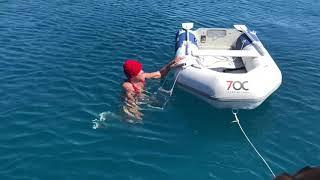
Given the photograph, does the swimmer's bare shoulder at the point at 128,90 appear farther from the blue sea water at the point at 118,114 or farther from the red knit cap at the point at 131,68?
the blue sea water at the point at 118,114

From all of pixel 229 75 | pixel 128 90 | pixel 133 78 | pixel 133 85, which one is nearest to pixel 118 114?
pixel 128 90

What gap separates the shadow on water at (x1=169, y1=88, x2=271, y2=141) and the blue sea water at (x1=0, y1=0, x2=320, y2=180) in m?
0.02

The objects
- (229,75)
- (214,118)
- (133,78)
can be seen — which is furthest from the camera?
(133,78)

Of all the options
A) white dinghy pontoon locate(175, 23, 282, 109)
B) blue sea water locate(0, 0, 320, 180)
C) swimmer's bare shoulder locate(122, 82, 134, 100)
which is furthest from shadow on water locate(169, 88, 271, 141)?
swimmer's bare shoulder locate(122, 82, 134, 100)

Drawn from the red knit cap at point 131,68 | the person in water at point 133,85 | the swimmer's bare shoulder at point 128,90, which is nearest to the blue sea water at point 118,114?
the person in water at point 133,85

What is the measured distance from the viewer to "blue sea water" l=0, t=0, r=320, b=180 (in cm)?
807

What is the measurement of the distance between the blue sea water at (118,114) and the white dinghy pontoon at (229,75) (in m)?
0.54

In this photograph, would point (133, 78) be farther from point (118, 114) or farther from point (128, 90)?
point (118, 114)

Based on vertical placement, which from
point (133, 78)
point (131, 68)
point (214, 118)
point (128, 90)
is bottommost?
point (214, 118)

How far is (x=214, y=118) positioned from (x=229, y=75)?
3.44 feet

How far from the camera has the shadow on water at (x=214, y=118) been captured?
925 centimetres

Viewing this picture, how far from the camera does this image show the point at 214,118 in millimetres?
9719

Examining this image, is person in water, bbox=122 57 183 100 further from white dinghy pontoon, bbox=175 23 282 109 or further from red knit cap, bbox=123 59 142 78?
white dinghy pontoon, bbox=175 23 282 109

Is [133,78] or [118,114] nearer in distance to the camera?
[118,114]
